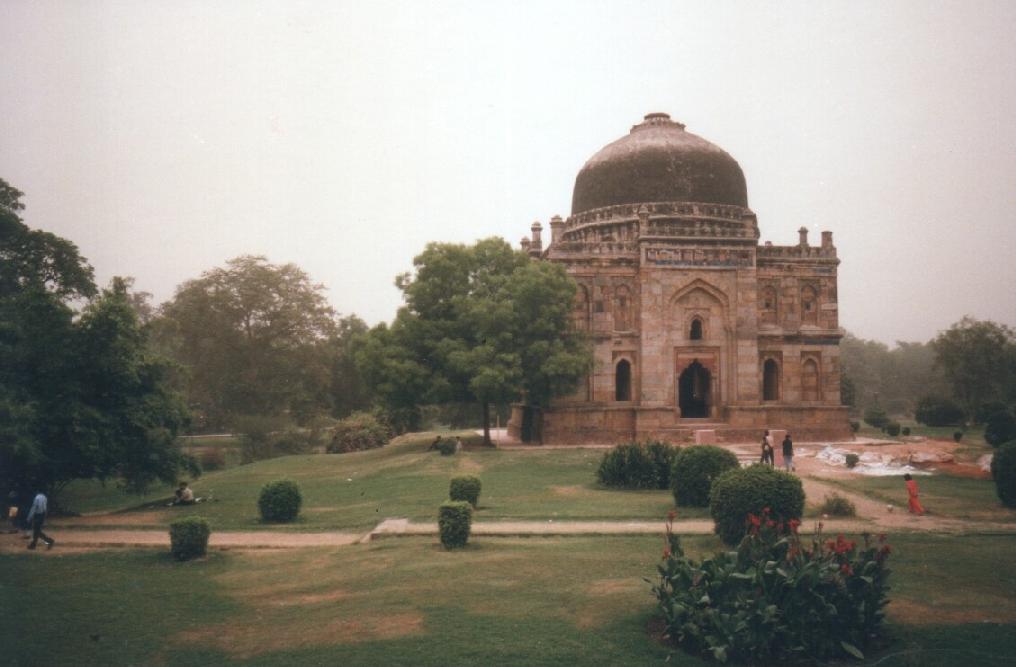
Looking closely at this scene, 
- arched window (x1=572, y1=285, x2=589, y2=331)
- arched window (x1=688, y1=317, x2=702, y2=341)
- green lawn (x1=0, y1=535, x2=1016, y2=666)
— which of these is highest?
arched window (x1=572, y1=285, x2=589, y2=331)

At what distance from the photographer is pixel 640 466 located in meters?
20.0

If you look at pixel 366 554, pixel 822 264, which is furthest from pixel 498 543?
pixel 822 264

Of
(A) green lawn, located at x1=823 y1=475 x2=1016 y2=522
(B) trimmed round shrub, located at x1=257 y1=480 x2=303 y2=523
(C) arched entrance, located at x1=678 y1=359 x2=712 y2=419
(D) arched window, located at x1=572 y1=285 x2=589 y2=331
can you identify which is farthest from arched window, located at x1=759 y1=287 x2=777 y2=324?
(B) trimmed round shrub, located at x1=257 y1=480 x2=303 y2=523

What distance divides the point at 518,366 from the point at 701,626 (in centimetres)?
1896

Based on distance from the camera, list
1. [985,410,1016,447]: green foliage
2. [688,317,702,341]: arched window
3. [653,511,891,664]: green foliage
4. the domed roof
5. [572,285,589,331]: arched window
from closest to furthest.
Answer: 1. [653,511,891,664]: green foliage
2. [985,410,1016,447]: green foliage
3. [572,285,589,331]: arched window
4. [688,317,702,341]: arched window
5. the domed roof

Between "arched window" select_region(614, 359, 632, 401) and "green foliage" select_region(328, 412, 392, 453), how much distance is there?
10979 millimetres

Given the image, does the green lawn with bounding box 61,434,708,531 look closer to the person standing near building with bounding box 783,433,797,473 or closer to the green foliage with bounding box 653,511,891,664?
the person standing near building with bounding box 783,433,797,473

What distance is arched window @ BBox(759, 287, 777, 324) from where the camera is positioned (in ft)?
105

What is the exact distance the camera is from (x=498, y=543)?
13398 mm

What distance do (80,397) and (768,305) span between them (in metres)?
24.7

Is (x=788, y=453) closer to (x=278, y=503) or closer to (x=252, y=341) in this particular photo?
(x=278, y=503)

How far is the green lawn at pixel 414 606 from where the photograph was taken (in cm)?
835

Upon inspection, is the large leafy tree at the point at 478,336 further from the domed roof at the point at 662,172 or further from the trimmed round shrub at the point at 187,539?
the trimmed round shrub at the point at 187,539

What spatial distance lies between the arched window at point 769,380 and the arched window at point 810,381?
3.54 feet
